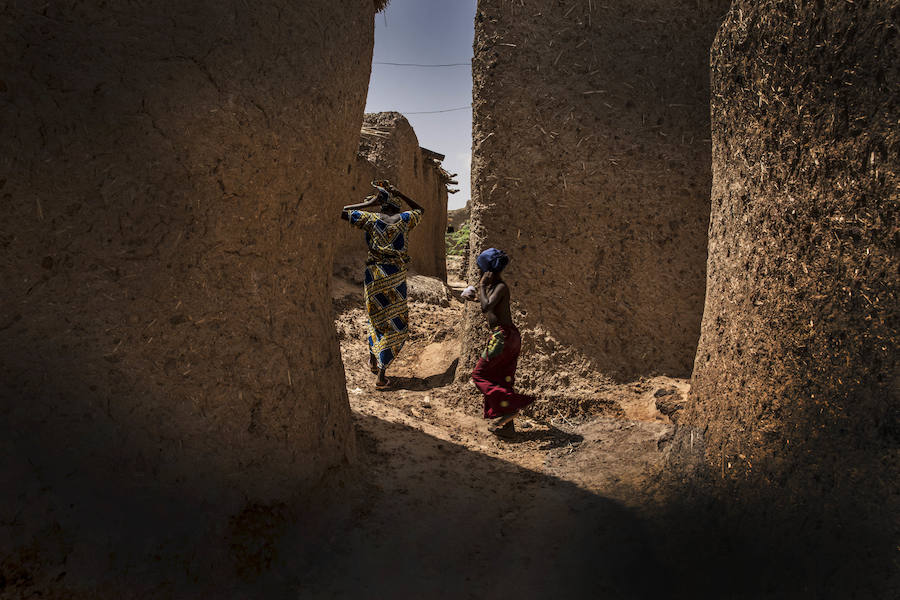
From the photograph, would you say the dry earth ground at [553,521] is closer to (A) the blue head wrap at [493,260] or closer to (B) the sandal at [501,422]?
(B) the sandal at [501,422]

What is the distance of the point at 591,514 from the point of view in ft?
8.95

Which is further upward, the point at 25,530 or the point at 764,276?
the point at 764,276

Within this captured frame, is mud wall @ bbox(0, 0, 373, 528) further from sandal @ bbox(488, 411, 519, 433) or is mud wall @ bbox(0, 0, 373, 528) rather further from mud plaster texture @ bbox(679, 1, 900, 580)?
mud plaster texture @ bbox(679, 1, 900, 580)

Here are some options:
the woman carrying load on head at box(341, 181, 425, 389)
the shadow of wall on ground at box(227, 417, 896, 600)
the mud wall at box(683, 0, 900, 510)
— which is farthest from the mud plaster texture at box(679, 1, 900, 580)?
the woman carrying load on head at box(341, 181, 425, 389)

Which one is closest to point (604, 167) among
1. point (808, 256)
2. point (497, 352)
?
point (497, 352)

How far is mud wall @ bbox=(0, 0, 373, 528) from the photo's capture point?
1781 mm

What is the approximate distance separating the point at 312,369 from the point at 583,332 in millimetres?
2345

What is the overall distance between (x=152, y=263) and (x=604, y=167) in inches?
125

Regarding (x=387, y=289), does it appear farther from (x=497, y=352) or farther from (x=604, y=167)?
(x=604, y=167)

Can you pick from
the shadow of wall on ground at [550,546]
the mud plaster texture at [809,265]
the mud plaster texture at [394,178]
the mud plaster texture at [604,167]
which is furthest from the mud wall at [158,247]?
the mud plaster texture at [394,178]

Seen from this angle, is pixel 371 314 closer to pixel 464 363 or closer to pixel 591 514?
pixel 464 363

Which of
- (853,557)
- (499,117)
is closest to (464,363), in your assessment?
(499,117)

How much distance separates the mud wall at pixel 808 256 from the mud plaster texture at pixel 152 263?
1820 millimetres

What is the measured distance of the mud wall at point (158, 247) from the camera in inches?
70.1
